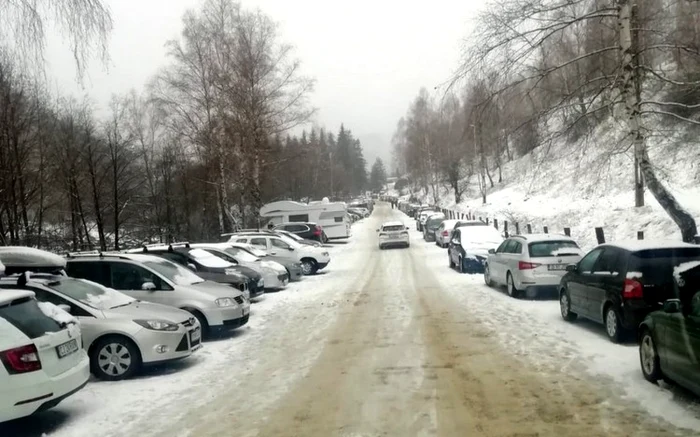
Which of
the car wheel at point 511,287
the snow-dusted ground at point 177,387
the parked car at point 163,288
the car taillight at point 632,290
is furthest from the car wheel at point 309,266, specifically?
the car taillight at point 632,290

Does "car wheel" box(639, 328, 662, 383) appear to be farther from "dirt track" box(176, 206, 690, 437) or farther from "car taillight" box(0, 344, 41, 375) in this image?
"car taillight" box(0, 344, 41, 375)

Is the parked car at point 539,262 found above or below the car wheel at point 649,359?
above

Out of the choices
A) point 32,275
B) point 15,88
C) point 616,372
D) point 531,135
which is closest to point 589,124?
point 531,135

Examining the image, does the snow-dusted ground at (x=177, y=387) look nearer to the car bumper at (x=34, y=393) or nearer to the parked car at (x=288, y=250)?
the car bumper at (x=34, y=393)

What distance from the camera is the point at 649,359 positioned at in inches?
283

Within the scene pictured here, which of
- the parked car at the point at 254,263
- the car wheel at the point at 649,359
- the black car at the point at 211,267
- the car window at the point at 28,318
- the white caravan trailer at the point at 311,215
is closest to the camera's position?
the car window at the point at 28,318

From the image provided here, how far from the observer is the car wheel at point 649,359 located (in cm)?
699

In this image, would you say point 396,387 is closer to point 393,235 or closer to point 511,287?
point 511,287

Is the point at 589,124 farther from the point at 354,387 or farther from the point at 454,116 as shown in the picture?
the point at 454,116

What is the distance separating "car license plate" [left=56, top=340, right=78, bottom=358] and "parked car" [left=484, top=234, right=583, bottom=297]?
10.4 m

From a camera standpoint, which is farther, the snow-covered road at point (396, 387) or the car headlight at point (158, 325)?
the car headlight at point (158, 325)

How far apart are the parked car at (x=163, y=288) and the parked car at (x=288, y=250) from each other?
1035cm

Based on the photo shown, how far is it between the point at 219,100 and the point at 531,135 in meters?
22.1

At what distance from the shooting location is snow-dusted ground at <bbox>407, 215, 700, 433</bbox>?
638 cm
